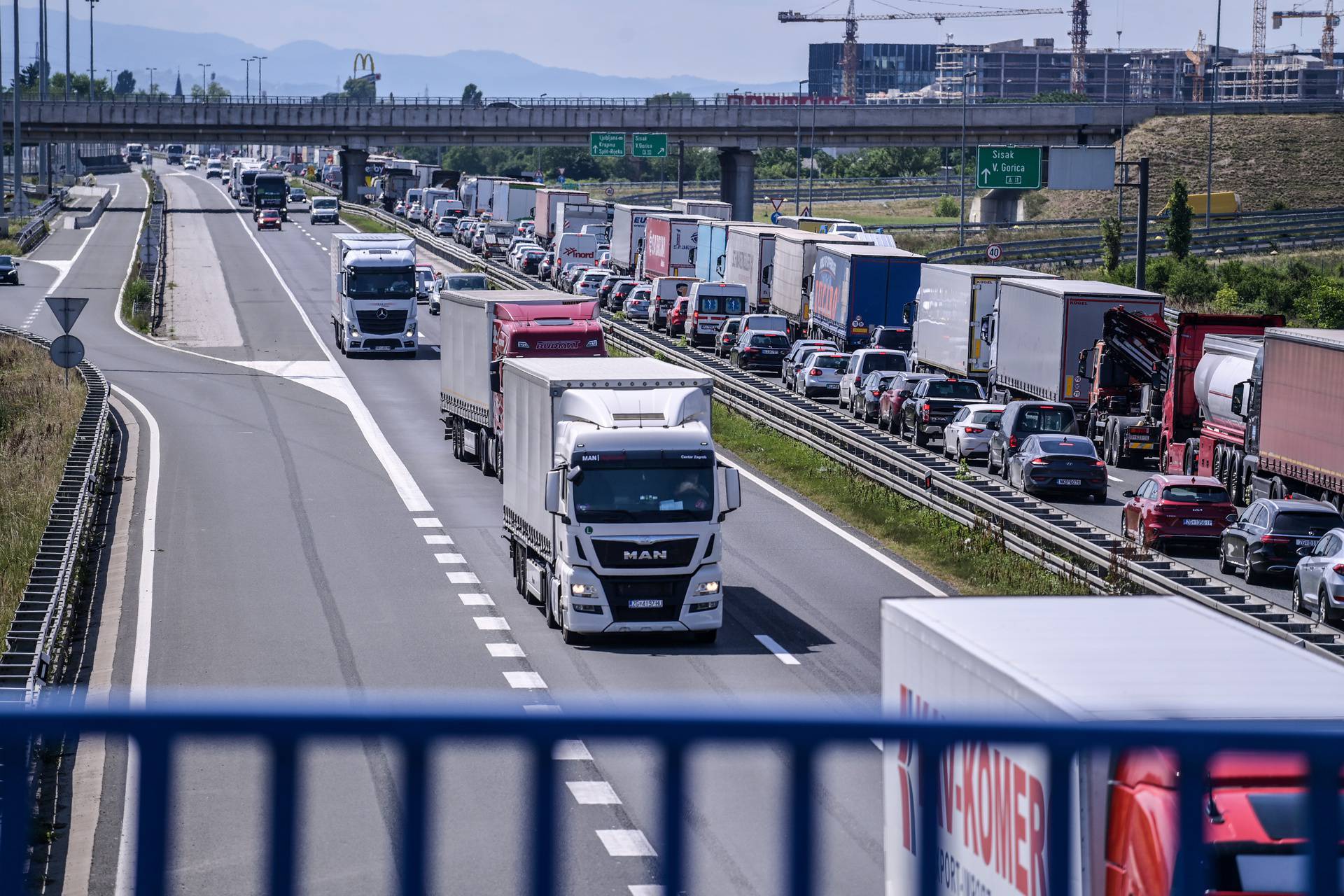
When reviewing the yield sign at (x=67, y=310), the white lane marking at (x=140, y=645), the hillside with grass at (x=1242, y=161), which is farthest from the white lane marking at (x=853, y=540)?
the hillside with grass at (x=1242, y=161)

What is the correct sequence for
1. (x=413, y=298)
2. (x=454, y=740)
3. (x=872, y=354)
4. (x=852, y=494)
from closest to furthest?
(x=454, y=740), (x=852, y=494), (x=872, y=354), (x=413, y=298)

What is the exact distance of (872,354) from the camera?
164ft

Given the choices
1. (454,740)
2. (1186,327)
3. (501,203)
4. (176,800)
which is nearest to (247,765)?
(176,800)

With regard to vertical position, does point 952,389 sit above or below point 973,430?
above

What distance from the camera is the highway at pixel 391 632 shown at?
4.79 m

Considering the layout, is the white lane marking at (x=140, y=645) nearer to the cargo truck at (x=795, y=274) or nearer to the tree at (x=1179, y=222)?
the cargo truck at (x=795, y=274)

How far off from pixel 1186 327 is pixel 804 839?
38402 millimetres

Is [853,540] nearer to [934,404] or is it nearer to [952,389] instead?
[934,404]

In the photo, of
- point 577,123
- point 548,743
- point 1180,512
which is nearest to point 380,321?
point 1180,512

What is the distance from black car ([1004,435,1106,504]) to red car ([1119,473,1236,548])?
4.32 m

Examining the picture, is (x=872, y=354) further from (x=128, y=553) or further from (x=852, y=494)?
(x=128, y=553)

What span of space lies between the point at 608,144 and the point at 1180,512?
9776cm

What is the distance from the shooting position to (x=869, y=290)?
193 ft

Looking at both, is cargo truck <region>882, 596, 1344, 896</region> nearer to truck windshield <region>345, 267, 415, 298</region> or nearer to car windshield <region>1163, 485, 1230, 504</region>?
car windshield <region>1163, 485, 1230, 504</region>
